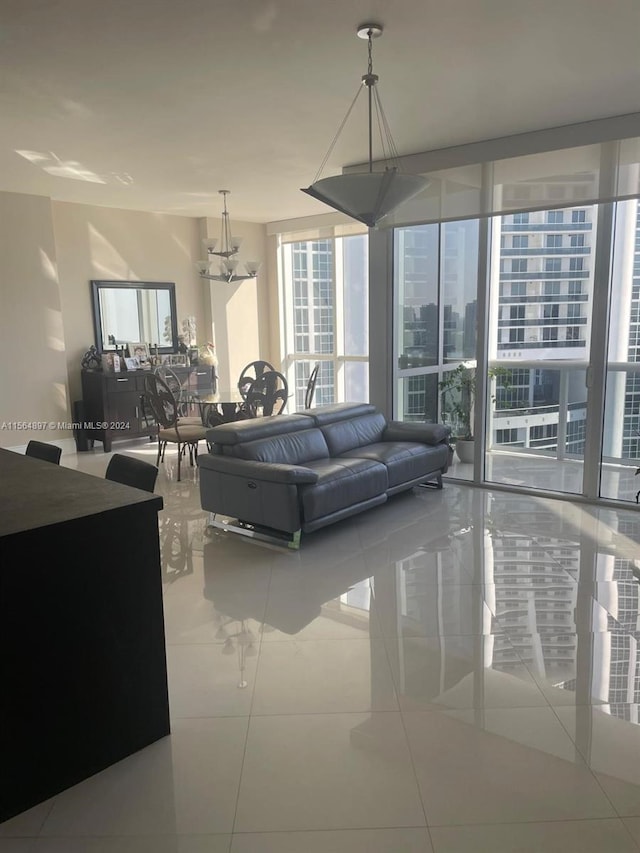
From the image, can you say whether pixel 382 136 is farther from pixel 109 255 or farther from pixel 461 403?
pixel 109 255

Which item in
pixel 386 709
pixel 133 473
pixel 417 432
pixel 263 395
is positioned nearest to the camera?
pixel 386 709

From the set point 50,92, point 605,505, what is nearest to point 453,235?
point 605,505

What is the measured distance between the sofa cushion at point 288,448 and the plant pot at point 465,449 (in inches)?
60.2

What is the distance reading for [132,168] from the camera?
5.51 metres

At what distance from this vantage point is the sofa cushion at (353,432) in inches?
200

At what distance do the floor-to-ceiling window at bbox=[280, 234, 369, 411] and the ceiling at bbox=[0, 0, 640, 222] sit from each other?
2.96 meters

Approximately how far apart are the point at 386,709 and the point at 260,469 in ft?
Result: 6.55

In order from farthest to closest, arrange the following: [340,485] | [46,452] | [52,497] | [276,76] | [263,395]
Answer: [263,395] < [340,485] < [276,76] < [46,452] < [52,497]

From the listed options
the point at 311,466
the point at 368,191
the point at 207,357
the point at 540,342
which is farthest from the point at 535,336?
the point at 207,357

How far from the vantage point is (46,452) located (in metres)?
3.31

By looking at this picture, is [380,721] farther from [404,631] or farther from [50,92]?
[50,92]

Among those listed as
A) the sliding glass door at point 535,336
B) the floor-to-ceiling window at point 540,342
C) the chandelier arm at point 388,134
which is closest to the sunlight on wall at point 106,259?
the sliding glass door at point 535,336

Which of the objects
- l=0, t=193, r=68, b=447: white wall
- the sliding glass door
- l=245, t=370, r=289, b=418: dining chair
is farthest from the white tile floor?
l=0, t=193, r=68, b=447: white wall

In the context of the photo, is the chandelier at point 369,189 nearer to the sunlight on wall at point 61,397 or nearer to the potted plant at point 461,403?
the potted plant at point 461,403
